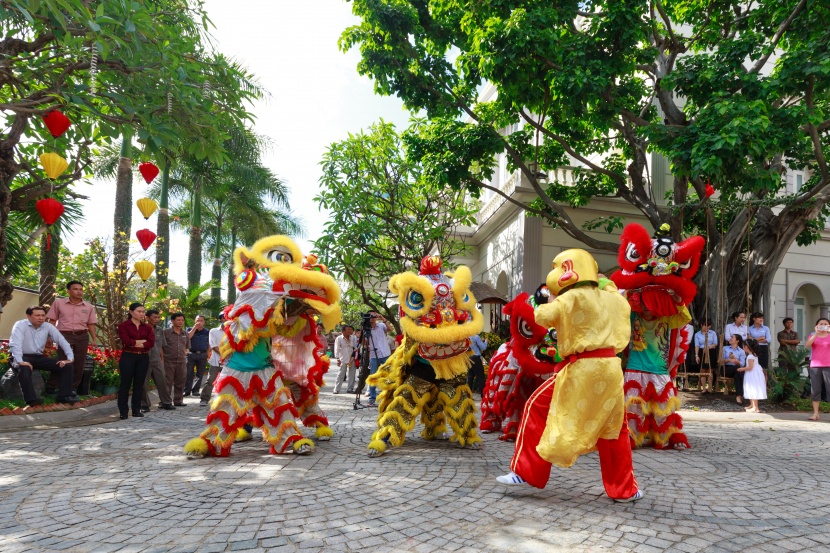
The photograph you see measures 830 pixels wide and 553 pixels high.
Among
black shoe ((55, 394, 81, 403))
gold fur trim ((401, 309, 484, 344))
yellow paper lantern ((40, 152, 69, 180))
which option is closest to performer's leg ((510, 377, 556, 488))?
gold fur trim ((401, 309, 484, 344))

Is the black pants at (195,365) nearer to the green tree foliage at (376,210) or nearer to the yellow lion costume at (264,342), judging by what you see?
the green tree foliage at (376,210)

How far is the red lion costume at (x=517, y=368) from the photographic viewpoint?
6.27m

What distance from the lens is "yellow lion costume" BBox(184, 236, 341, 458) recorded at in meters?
5.56

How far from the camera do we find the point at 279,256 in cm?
600

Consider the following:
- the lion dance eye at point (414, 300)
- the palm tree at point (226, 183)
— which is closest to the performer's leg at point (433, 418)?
the lion dance eye at point (414, 300)

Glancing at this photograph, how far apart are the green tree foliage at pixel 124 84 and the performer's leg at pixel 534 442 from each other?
5377 mm

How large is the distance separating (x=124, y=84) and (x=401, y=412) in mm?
5933

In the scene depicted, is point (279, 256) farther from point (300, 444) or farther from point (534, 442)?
point (534, 442)

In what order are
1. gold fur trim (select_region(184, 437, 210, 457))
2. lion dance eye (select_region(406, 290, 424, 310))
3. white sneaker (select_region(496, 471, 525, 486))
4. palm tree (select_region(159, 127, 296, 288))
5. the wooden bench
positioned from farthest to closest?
palm tree (select_region(159, 127, 296, 288)) → the wooden bench → lion dance eye (select_region(406, 290, 424, 310)) → gold fur trim (select_region(184, 437, 210, 457)) → white sneaker (select_region(496, 471, 525, 486))

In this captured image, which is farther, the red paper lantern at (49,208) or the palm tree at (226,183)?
the palm tree at (226,183)

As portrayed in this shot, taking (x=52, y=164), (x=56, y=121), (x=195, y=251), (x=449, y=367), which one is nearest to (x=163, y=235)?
(x=195, y=251)

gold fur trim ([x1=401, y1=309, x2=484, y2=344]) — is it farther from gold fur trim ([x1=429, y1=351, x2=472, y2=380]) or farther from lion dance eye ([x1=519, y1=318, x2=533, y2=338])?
lion dance eye ([x1=519, y1=318, x2=533, y2=338])

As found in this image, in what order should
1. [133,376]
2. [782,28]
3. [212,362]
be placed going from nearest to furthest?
[133,376] → [782,28] → [212,362]

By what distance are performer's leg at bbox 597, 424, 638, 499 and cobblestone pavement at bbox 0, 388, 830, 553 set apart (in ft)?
0.33
